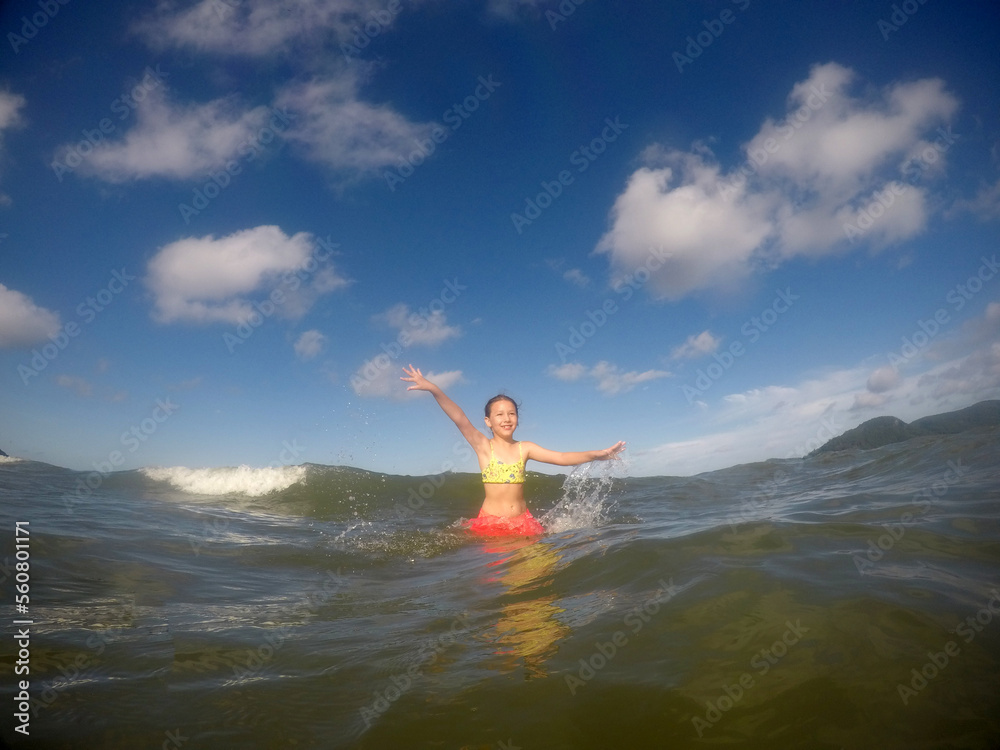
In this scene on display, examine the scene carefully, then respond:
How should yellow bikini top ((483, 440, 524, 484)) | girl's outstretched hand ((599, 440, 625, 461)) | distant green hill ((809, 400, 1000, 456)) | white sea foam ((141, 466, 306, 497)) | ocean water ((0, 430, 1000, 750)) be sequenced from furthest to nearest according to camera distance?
white sea foam ((141, 466, 306, 497)) → distant green hill ((809, 400, 1000, 456)) → yellow bikini top ((483, 440, 524, 484)) → girl's outstretched hand ((599, 440, 625, 461)) → ocean water ((0, 430, 1000, 750))

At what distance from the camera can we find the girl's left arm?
779 cm

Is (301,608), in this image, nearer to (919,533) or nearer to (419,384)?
(419,384)

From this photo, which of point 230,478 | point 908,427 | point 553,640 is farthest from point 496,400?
point 908,427

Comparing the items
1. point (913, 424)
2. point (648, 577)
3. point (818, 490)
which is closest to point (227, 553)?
point (648, 577)

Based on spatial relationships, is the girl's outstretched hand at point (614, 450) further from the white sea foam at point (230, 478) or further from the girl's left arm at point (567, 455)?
the white sea foam at point (230, 478)

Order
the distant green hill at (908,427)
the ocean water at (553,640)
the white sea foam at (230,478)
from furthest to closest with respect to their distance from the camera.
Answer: the white sea foam at (230,478), the distant green hill at (908,427), the ocean water at (553,640)

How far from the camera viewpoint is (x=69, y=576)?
4445 millimetres

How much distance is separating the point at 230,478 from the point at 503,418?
13757mm

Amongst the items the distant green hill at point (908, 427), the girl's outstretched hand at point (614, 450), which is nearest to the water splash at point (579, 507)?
the girl's outstretched hand at point (614, 450)

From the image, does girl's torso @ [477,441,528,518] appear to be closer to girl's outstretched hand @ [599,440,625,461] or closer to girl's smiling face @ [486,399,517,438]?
girl's smiling face @ [486,399,517,438]

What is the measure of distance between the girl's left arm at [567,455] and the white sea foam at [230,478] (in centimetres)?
1085

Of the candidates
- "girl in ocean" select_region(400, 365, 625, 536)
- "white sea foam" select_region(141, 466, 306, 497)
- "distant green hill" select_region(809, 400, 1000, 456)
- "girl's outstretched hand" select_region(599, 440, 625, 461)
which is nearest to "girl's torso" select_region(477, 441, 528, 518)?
"girl in ocean" select_region(400, 365, 625, 536)

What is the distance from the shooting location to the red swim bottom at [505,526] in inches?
324

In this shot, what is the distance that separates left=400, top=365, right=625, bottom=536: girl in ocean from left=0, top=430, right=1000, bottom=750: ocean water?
109 inches
